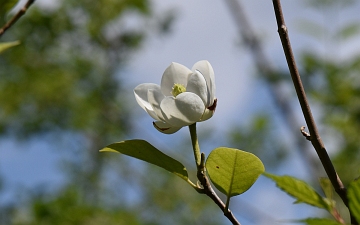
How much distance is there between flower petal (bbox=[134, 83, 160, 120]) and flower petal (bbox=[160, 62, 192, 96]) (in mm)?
16

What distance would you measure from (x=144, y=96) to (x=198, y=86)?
0.32 ft

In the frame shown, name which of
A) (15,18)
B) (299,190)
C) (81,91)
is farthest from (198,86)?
(81,91)

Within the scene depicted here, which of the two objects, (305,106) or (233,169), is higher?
(305,106)

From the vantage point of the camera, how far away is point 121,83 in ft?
19.1

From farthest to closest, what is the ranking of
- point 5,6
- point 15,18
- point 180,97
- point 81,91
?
point 81,91
point 5,6
point 15,18
point 180,97

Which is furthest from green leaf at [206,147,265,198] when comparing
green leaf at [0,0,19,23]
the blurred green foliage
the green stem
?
the blurred green foliage

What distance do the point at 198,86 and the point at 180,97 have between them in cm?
5

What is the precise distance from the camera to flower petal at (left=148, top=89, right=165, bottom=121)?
0.81 metres

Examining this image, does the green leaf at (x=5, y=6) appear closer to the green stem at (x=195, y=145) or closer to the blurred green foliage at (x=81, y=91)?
the green stem at (x=195, y=145)

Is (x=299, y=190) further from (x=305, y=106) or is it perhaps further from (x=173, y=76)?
(x=173, y=76)

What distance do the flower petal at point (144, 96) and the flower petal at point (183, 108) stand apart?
0.12ft

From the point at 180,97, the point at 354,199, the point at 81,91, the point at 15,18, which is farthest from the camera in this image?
the point at 81,91

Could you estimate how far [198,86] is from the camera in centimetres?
82

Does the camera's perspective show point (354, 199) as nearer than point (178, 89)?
Yes
